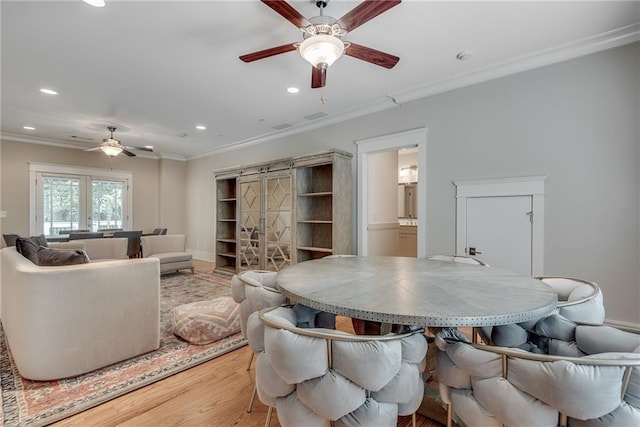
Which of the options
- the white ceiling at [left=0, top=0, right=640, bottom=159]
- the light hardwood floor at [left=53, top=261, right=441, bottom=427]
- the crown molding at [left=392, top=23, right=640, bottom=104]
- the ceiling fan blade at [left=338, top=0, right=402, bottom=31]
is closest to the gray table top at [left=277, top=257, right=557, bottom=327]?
the light hardwood floor at [left=53, top=261, right=441, bottom=427]

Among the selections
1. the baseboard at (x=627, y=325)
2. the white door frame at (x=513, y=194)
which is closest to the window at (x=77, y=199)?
the white door frame at (x=513, y=194)

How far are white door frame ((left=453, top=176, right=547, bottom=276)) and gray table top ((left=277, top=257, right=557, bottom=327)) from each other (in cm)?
125

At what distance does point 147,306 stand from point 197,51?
2.35 metres

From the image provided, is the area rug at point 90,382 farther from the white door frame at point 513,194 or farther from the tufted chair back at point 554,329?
the white door frame at point 513,194

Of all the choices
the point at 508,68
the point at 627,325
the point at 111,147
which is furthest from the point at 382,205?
the point at 111,147

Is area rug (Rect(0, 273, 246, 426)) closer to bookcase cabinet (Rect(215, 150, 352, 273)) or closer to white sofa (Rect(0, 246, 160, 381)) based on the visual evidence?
white sofa (Rect(0, 246, 160, 381))

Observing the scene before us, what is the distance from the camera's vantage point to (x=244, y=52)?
9.12 feet

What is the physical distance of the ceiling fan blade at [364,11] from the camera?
65.2 inches

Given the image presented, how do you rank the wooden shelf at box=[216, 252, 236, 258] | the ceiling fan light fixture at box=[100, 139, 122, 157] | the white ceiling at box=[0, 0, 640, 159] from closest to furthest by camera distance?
the white ceiling at box=[0, 0, 640, 159] < the ceiling fan light fixture at box=[100, 139, 122, 157] < the wooden shelf at box=[216, 252, 236, 258]

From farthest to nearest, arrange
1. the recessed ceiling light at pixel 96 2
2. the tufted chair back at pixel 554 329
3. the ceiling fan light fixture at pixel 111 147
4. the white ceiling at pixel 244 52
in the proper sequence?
the ceiling fan light fixture at pixel 111 147 < the white ceiling at pixel 244 52 < the recessed ceiling light at pixel 96 2 < the tufted chair back at pixel 554 329

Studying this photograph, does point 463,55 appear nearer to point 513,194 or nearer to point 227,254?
point 513,194

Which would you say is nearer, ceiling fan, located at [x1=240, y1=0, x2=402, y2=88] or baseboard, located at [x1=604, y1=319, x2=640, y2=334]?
ceiling fan, located at [x1=240, y1=0, x2=402, y2=88]

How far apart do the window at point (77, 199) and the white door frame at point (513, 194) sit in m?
7.58

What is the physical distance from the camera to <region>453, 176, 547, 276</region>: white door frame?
2.86m
